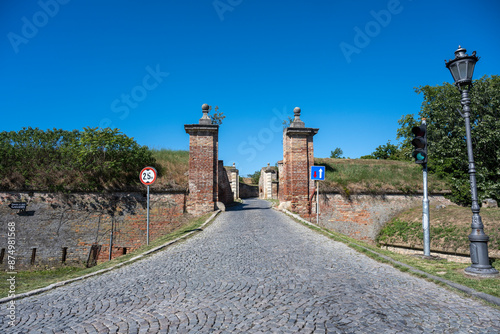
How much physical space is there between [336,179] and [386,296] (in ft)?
40.2

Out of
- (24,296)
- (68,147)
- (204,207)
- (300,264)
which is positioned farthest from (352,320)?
(68,147)

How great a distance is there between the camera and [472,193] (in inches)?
230

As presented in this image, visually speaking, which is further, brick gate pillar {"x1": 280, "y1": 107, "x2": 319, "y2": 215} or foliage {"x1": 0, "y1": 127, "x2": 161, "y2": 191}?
brick gate pillar {"x1": 280, "y1": 107, "x2": 319, "y2": 215}

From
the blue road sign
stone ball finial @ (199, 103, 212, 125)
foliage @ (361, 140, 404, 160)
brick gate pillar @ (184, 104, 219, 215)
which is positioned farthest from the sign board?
foliage @ (361, 140, 404, 160)

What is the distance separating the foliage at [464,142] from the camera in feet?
55.0

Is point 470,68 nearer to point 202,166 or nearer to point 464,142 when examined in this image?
point 202,166

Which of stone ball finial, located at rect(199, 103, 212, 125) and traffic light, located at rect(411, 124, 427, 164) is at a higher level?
stone ball finial, located at rect(199, 103, 212, 125)

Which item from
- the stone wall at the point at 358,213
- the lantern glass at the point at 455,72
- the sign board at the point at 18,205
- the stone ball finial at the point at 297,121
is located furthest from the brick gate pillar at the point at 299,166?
the sign board at the point at 18,205

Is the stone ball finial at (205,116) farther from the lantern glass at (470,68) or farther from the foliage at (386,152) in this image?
the foliage at (386,152)

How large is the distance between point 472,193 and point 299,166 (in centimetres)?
971

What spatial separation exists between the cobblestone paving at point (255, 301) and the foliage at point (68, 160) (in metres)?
8.18

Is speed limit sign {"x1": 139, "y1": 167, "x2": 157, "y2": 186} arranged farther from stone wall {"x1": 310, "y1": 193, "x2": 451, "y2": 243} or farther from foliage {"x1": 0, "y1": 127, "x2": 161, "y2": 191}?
stone wall {"x1": 310, "y1": 193, "x2": 451, "y2": 243}

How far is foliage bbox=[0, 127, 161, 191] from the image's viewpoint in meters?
13.1

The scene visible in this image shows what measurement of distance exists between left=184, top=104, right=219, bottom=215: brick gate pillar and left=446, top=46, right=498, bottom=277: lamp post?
35.1ft
